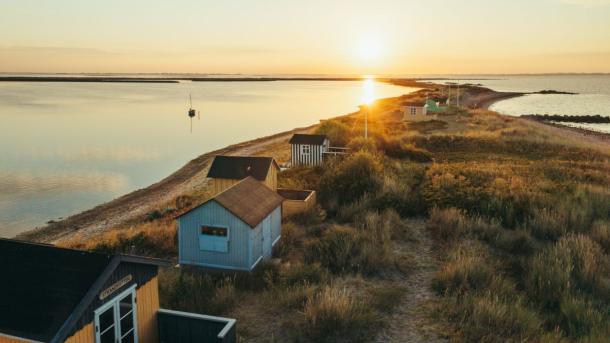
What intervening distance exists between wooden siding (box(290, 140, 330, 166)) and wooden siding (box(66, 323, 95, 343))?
2187 cm

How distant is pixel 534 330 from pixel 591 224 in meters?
8.12

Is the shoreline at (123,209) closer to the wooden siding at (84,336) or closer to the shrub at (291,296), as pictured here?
the shrub at (291,296)

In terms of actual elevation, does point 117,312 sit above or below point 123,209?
above

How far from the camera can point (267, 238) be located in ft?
44.4

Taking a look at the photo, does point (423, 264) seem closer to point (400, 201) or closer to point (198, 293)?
point (400, 201)

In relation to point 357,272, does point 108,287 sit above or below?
above

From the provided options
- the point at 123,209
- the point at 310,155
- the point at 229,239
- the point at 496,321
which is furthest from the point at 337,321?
the point at 123,209

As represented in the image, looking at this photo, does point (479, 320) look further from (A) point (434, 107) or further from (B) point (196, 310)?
(A) point (434, 107)

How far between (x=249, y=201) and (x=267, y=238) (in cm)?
135

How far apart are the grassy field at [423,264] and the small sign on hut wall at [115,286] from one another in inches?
107

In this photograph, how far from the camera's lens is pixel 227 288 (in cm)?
1077

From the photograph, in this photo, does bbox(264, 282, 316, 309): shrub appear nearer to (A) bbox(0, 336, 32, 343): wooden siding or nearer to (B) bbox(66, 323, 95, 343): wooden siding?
(B) bbox(66, 323, 95, 343): wooden siding

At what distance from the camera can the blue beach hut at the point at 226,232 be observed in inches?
477

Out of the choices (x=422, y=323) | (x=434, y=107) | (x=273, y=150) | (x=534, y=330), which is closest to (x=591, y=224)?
(x=534, y=330)
